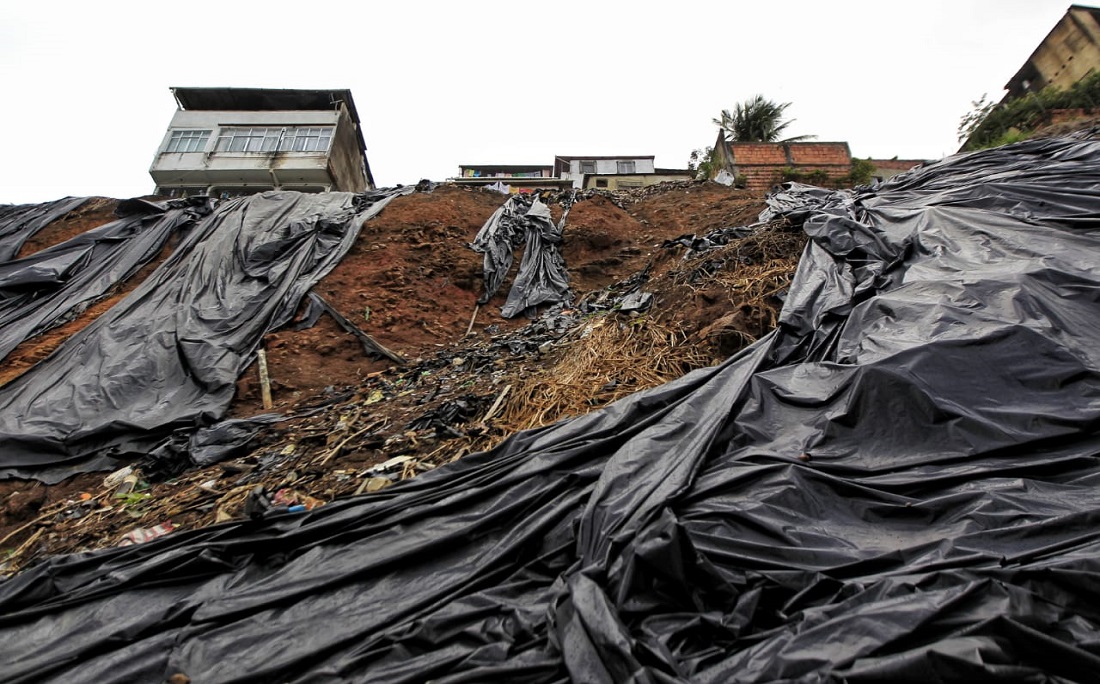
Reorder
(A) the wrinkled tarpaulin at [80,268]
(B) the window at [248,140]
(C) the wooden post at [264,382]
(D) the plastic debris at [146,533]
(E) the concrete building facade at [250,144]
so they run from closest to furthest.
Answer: (D) the plastic debris at [146,533], (C) the wooden post at [264,382], (A) the wrinkled tarpaulin at [80,268], (E) the concrete building facade at [250,144], (B) the window at [248,140]

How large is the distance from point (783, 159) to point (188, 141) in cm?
2444

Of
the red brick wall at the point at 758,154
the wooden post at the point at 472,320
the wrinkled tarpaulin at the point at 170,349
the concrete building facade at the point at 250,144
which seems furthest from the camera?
the concrete building facade at the point at 250,144

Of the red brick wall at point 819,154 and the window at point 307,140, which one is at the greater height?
the window at point 307,140

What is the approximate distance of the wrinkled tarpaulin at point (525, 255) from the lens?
6.84 metres

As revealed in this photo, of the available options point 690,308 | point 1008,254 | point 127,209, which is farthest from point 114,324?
point 1008,254

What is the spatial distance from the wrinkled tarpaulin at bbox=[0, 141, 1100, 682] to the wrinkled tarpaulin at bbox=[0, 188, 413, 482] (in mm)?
2463

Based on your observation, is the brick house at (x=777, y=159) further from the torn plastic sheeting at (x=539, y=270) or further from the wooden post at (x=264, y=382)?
the wooden post at (x=264, y=382)

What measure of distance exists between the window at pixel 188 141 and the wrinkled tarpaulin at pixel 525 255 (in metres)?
19.5

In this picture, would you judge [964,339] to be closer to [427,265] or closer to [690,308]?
[690,308]

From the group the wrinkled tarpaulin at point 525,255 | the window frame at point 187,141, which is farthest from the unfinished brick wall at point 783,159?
the window frame at point 187,141

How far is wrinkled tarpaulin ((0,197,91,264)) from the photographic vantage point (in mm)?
7484

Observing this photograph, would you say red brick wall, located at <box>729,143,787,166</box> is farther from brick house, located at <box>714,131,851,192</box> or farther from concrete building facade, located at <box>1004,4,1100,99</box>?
concrete building facade, located at <box>1004,4,1100,99</box>

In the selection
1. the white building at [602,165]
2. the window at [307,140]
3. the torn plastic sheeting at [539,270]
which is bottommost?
the torn plastic sheeting at [539,270]

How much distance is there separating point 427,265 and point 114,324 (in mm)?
3838
